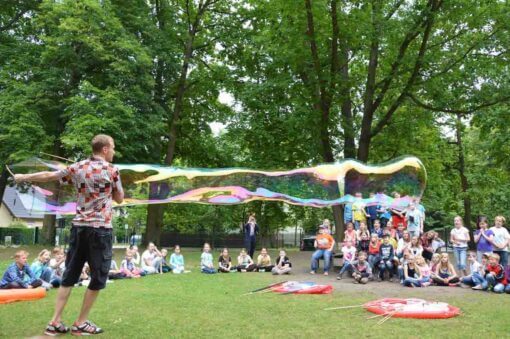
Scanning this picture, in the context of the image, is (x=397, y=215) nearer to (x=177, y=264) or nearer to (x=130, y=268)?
(x=177, y=264)

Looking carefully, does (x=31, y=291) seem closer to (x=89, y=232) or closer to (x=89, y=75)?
(x=89, y=232)

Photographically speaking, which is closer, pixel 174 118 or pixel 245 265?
pixel 245 265

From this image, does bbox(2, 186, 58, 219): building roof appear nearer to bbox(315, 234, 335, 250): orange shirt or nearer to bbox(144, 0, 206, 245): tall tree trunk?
bbox(144, 0, 206, 245): tall tree trunk

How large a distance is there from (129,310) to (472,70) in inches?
652

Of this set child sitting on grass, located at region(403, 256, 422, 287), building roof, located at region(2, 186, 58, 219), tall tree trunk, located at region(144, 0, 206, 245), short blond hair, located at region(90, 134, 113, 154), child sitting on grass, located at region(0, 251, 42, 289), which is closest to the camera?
short blond hair, located at region(90, 134, 113, 154)

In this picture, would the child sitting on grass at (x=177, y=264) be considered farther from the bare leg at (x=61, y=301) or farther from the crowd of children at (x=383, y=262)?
the bare leg at (x=61, y=301)

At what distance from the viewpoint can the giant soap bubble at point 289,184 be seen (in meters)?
13.8

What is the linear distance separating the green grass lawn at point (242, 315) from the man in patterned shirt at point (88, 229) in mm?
665

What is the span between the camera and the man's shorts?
5.77m

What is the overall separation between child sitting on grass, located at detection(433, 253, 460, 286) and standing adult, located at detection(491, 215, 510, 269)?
1.35 metres

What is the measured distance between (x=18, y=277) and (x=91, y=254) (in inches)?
224

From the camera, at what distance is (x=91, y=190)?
5805 mm

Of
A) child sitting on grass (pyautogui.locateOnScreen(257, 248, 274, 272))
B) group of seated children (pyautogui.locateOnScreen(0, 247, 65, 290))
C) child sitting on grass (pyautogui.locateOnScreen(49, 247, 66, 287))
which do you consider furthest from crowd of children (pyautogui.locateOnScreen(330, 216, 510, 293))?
group of seated children (pyautogui.locateOnScreen(0, 247, 65, 290))

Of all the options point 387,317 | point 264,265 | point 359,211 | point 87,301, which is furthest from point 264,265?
point 87,301
